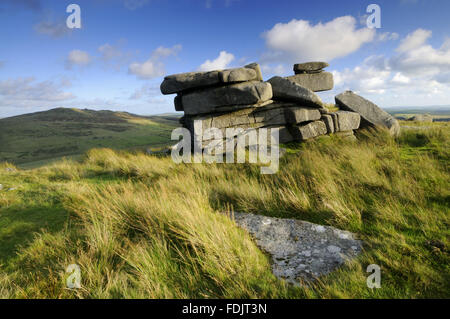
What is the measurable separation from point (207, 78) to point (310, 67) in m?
5.94

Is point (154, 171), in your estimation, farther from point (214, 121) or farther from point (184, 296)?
point (184, 296)

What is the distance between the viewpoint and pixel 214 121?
10547mm

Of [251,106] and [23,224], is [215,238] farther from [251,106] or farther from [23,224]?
[251,106]

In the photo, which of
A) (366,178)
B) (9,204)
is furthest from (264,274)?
(9,204)

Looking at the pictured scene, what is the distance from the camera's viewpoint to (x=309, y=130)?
407 inches

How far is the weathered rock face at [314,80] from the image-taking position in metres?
11.7

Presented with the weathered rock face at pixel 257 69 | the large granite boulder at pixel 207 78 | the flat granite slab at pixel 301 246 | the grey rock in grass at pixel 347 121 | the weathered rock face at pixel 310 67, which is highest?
the weathered rock face at pixel 310 67

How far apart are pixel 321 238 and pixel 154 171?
6.07 metres

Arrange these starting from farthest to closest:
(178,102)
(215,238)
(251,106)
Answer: (178,102) < (251,106) < (215,238)

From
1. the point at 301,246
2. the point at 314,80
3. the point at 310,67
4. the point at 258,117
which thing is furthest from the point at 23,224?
the point at 310,67

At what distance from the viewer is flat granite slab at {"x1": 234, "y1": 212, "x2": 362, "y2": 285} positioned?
2.52 m

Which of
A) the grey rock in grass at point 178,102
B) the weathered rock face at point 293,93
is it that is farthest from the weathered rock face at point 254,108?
the grey rock in grass at point 178,102

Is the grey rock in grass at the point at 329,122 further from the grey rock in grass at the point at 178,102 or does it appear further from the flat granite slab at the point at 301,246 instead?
the flat granite slab at the point at 301,246

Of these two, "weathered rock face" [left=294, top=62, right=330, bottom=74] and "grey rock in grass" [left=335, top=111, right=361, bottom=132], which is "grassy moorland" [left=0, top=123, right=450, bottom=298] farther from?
"weathered rock face" [left=294, top=62, right=330, bottom=74]
